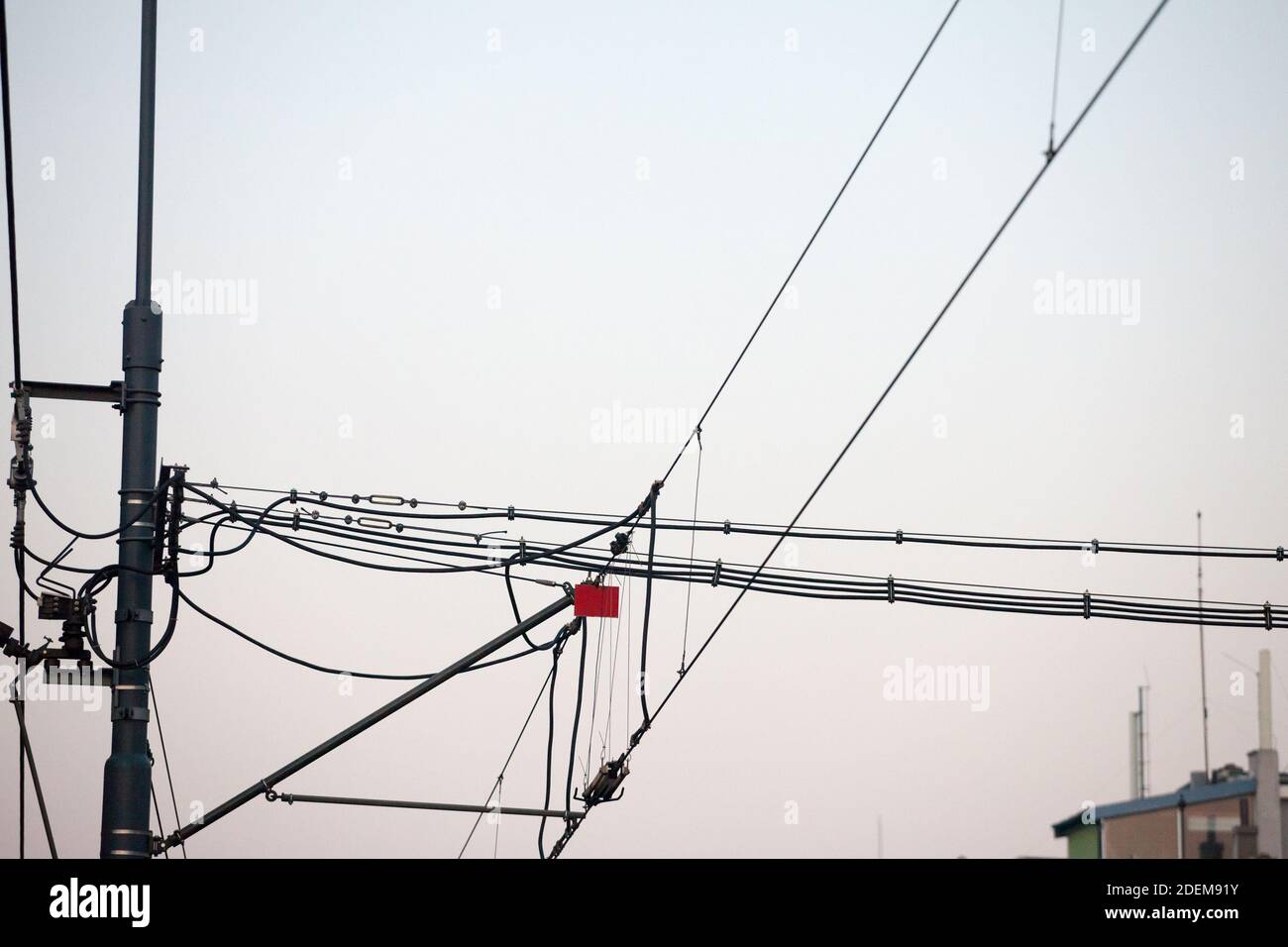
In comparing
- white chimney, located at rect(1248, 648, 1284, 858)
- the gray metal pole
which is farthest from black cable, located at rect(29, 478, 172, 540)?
white chimney, located at rect(1248, 648, 1284, 858)

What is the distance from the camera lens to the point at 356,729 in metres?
11.7

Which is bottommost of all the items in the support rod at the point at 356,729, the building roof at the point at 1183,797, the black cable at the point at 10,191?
the building roof at the point at 1183,797

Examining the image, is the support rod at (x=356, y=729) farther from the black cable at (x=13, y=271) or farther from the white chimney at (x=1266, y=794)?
the white chimney at (x=1266, y=794)

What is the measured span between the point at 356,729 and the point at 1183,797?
78.8ft

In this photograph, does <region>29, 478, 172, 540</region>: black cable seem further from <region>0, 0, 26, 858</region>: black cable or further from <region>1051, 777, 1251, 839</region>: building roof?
<region>1051, 777, 1251, 839</region>: building roof

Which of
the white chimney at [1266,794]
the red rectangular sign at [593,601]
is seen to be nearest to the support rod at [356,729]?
the red rectangular sign at [593,601]

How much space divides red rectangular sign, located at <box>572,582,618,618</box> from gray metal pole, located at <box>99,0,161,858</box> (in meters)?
3.22

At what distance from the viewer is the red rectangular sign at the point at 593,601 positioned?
12820mm

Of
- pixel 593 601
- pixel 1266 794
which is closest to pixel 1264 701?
pixel 1266 794

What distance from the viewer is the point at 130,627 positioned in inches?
473

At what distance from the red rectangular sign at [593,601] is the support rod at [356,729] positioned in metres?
→ 0.28

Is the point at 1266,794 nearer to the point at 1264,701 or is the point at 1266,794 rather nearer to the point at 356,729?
the point at 1264,701
